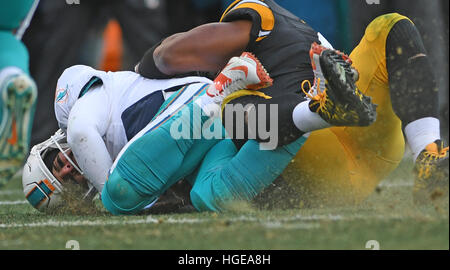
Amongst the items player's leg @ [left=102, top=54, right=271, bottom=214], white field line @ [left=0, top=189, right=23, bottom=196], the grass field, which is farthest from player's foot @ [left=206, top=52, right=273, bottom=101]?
white field line @ [left=0, top=189, right=23, bottom=196]

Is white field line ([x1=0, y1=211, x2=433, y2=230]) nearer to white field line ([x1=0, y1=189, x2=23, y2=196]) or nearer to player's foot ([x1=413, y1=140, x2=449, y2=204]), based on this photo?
player's foot ([x1=413, y1=140, x2=449, y2=204])

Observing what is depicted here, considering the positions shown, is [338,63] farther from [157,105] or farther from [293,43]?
[157,105]

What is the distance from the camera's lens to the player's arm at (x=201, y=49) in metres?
3.50

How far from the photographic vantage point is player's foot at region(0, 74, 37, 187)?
2963 millimetres

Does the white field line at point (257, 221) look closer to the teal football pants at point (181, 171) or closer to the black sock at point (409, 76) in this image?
the teal football pants at point (181, 171)

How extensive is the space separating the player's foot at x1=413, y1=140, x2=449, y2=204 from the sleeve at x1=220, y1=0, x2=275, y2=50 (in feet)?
3.01

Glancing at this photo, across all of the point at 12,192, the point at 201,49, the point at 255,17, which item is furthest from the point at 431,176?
the point at 12,192

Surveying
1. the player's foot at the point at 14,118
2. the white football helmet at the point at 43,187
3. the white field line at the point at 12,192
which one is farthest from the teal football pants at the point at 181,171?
the white field line at the point at 12,192

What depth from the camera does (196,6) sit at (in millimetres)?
7562

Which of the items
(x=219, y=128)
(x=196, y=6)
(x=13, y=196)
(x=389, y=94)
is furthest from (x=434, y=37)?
(x=196, y=6)

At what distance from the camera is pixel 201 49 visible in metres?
3.54

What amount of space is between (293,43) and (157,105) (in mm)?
711

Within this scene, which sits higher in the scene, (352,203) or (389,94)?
(389,94)

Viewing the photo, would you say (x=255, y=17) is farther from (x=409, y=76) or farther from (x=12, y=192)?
(x=12, y=192)
